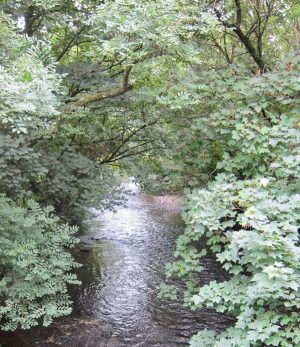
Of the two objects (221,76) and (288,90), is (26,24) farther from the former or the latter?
(288,90)

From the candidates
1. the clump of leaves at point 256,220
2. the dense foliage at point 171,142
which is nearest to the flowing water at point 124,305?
the dense foliage at point 171,142

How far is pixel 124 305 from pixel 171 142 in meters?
3.18

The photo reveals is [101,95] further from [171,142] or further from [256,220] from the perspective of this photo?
[256,220]

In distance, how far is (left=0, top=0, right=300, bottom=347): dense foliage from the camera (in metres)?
3.02

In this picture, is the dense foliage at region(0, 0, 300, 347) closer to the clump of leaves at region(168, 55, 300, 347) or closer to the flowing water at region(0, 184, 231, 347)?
the clump of leaves at region(168, 55, 300, 347)

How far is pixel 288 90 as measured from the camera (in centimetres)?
445

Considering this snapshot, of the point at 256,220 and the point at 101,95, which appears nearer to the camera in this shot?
the point at 256,220

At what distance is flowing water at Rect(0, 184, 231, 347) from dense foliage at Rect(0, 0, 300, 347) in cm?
83

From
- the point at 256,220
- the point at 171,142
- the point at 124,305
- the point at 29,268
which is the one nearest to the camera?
the point at 256,220

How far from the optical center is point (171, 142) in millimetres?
7332

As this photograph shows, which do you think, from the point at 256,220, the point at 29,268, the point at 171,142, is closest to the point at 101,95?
the point at 171,142

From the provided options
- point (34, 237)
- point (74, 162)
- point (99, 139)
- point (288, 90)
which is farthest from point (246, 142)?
point (99, 139)

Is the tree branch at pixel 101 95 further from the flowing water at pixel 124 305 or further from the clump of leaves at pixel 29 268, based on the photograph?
the flowing water at pixel 124 305

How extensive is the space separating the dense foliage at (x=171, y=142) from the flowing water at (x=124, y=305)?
0.83 meters
